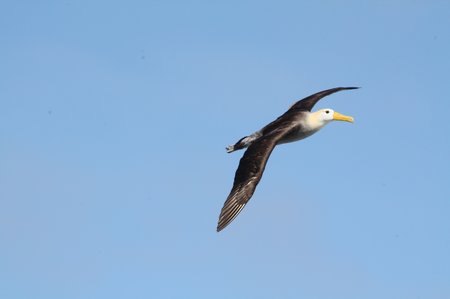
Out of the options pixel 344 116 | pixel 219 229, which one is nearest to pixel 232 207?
pixel 219 229

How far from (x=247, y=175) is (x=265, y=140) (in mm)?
1323

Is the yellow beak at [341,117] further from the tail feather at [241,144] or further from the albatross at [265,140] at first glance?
the tail feather at [241,144]

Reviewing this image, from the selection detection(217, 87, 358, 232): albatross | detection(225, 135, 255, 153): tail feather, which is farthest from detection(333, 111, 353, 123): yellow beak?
detection(225, 135, 255, 153): tail feather

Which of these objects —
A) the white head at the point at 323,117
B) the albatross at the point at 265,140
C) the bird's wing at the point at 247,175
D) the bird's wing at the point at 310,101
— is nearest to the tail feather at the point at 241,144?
the albatross at the point at 265,140

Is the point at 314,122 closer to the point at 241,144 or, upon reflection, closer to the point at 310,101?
the point at 241,144

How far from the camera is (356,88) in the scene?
101 ft

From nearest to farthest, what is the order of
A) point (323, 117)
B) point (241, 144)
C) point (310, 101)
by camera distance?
point (241, 144) < point (323, 117) < point (310, 101)

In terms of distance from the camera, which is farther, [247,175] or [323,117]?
[323,117]

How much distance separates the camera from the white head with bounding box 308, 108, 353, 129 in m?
28.0

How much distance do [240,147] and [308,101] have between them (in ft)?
11.6

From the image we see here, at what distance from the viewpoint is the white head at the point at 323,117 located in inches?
1101

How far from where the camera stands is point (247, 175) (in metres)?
25.3

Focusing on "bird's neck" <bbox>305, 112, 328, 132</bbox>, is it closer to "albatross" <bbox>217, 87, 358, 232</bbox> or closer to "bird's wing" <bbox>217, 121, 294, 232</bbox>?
"albatross" <bbox>217, 87, 358, 232</bbox>

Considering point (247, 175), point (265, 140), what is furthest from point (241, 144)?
point (247, 175)
